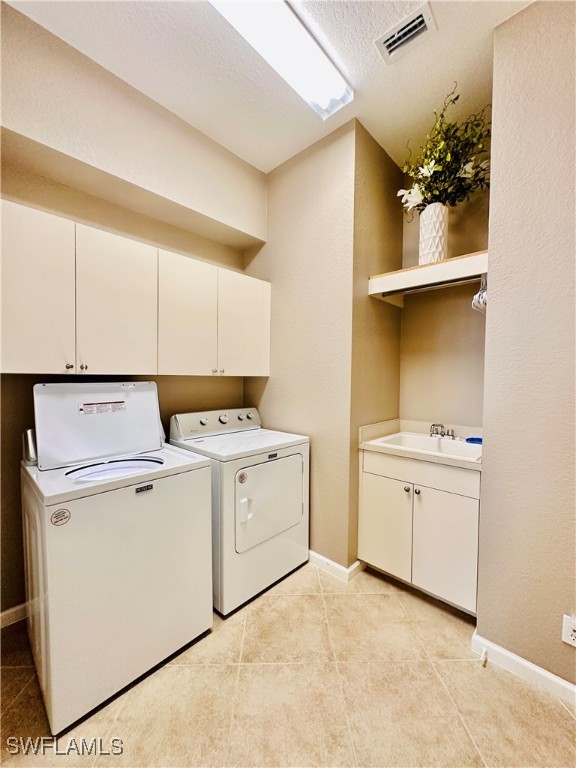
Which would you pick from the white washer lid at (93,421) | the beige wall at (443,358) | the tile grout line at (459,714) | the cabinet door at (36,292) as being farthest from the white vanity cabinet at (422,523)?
the cabinet door at (36,292)

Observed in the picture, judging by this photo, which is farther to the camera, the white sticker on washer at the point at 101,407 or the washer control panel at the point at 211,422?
the washer control panel at the point at 211,422

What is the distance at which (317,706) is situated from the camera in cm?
126

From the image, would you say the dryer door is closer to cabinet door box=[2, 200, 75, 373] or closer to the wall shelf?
cabinet door box=[2, 200, 75, 373]

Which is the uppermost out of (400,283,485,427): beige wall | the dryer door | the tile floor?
(400,283,485,427): beige wall

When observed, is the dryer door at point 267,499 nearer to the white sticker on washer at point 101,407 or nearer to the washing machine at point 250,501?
the washing machine at point 250,501

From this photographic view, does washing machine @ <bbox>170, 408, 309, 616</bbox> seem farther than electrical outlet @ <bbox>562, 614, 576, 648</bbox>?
Yes

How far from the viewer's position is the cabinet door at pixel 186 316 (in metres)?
1.90

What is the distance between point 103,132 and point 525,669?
327cm

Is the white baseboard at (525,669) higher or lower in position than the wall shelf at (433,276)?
lower

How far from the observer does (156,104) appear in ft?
6.01

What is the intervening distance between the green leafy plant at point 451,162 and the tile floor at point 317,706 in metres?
2.46

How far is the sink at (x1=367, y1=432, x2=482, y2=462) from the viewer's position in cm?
200

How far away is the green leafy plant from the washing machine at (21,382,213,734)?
6.80 feet

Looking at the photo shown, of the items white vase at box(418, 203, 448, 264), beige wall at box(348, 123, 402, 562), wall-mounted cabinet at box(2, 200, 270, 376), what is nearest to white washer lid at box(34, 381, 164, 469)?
wall-mounted cabinet at box(2, 200, 270, 376)
